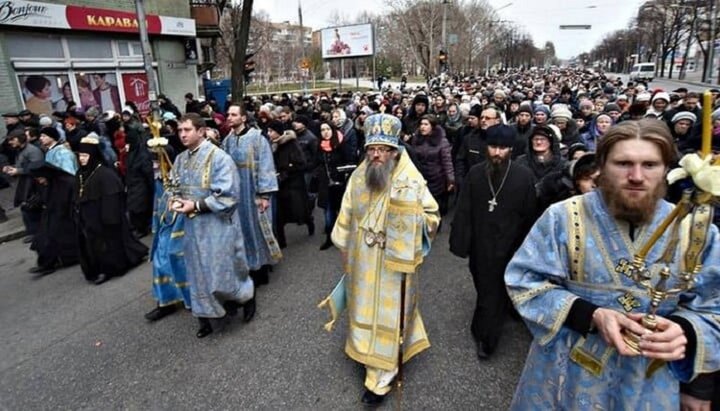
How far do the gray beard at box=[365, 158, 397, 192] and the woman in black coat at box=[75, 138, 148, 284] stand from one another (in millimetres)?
3674

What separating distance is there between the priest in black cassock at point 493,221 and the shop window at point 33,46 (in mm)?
14743

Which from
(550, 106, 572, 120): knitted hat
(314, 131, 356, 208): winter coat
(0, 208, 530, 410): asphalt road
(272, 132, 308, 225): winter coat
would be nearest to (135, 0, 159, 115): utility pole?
(272, 132, 308, 225): winter coat

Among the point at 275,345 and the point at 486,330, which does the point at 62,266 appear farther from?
the point at 486,330

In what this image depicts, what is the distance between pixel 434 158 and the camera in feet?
20.3

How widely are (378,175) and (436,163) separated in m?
3.39

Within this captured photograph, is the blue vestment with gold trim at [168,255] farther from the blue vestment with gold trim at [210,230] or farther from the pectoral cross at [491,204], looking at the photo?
the pectoral cross at [491,204]

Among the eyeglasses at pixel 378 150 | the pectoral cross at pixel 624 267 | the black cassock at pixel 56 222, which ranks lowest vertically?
the black cassock at pixel 56 222

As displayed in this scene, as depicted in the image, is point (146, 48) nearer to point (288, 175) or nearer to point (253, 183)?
point (288, 175)

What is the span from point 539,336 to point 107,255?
211 inches

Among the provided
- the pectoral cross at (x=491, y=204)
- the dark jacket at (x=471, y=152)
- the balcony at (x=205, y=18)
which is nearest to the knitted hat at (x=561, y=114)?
the dark jacket at (x=471, y=152)

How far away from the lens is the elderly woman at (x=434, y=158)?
6.16 m

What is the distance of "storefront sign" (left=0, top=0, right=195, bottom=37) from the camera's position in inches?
474

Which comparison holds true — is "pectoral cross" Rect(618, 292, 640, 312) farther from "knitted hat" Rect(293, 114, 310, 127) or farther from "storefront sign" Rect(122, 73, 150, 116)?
"storefront sign" Rect(122, 73, 150, 116)

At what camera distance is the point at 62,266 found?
238 inches
